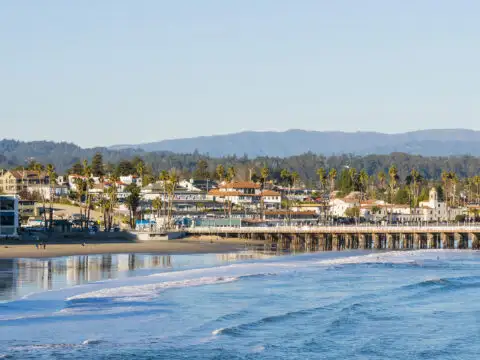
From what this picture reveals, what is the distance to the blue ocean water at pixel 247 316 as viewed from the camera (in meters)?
30.7

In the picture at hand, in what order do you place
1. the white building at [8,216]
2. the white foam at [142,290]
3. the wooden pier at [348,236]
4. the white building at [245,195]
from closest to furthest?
the white foam at [142,290] < the white building at [8,216] < the wooden pier at [348,236] < the white building at [245,195]

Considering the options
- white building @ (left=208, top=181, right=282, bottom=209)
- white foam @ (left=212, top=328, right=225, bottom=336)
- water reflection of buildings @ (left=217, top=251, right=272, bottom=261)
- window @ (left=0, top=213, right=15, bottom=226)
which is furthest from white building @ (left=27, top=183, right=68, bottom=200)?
white foam @ (left=212, top=328, right=225, bottom=336)

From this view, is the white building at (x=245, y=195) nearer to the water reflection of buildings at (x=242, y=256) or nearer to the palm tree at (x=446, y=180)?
the palm tree at (x=446, y=180)

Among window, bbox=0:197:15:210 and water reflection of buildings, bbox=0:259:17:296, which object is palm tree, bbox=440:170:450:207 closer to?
window, bbox=0:197:15:210

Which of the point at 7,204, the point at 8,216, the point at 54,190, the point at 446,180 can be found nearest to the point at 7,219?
the point at 8,216

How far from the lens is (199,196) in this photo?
159 metres

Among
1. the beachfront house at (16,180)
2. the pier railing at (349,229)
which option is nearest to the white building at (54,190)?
the beachfront house at (16,180)

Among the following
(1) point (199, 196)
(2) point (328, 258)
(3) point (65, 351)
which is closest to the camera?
(3) point (65, 351)

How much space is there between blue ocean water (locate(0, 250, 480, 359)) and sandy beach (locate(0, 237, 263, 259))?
46.1 feet

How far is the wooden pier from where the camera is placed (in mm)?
91562

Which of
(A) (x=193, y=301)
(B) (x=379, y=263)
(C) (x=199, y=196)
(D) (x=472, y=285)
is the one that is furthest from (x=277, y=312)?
(C) (x=199, y=196)

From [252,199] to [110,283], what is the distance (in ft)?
370

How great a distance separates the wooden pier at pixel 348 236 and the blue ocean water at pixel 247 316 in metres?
33.8

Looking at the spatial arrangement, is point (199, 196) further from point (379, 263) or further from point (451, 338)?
point (451, 338)
